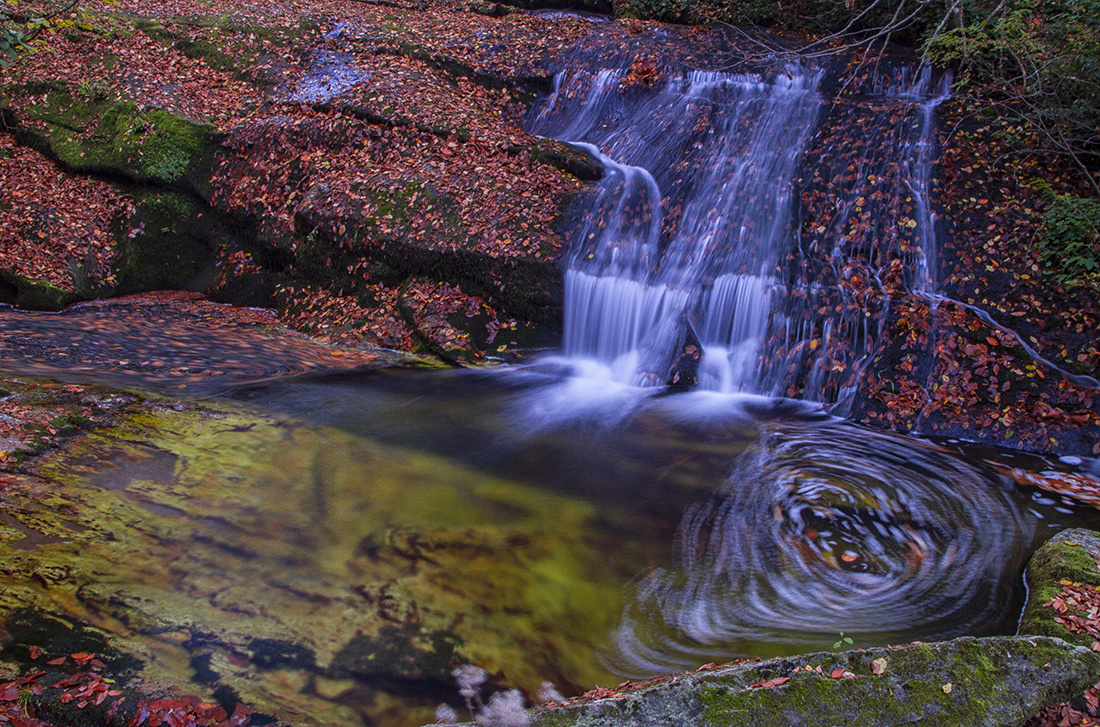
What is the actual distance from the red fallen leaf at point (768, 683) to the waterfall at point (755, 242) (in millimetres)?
5162

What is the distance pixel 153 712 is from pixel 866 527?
4799mm

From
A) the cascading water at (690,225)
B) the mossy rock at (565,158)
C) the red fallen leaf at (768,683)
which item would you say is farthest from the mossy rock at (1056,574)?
the mossy rock at (565,158)

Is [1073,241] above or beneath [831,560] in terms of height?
above

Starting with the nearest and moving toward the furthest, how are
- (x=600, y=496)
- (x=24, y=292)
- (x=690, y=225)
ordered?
(x=600, y=496)
(x=690, y=225)
(x=24, y=292)

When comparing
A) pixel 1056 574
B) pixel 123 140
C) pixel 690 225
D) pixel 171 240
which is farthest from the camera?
pixel 123 140

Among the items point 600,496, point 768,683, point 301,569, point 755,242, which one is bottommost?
point 301,569

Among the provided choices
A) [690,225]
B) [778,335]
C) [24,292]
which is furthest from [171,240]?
[778,335]

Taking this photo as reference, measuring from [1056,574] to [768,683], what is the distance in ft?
8.87

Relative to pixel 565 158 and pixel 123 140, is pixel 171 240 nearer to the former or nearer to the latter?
pixel 123 140

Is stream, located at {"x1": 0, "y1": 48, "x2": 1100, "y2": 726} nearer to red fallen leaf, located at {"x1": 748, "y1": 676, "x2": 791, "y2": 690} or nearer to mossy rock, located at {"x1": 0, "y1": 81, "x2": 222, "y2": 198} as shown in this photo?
red fallen leaf, located at {"x1": 748, "y1": 676, "x2": 791, "y2": 690}

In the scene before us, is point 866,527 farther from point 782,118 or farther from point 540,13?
point 540,13

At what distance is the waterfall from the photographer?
769 centimetres

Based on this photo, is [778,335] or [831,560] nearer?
[831,560]

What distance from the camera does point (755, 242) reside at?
8508 millimetres
